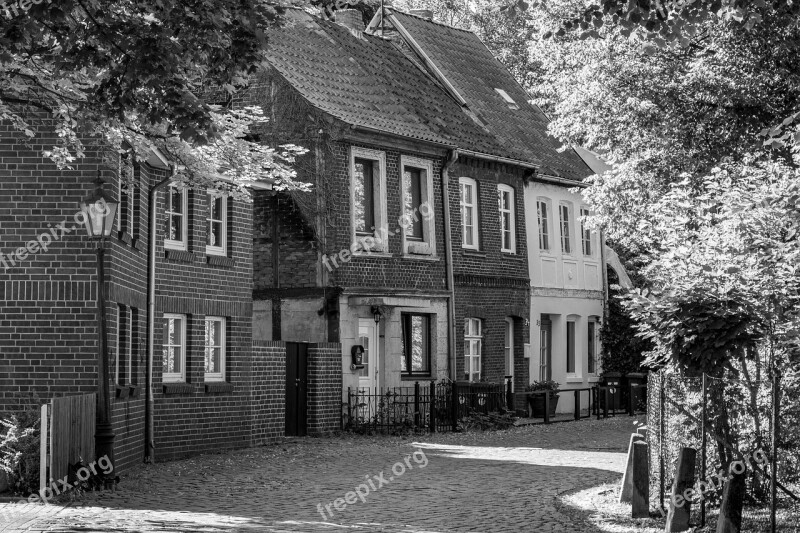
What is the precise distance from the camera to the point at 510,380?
108ft

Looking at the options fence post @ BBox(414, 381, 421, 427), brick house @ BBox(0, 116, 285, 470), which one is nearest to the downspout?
brick house @ BBox(0, 116, 285, 470)

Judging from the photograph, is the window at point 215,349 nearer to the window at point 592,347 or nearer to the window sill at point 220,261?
the window sill at point 220,261

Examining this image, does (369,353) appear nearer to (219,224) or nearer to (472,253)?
(472,253)

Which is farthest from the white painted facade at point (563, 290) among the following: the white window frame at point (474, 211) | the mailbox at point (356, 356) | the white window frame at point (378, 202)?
the mailbox at point (356, 356)

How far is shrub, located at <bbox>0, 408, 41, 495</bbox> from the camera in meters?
15.3

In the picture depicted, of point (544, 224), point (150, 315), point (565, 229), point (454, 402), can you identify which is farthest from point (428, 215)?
point (150, 315)

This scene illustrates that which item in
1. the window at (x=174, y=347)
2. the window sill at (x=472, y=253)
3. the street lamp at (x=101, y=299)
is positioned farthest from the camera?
the window sill at (x=472, y=253)

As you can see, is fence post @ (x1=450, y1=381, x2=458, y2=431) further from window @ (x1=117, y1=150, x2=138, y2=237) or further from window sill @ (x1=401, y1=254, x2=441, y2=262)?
window @ (x1=117, y1=150, x2=138, y2=237)

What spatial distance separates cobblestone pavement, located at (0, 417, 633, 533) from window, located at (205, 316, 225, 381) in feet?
4.75

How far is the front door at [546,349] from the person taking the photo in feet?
120

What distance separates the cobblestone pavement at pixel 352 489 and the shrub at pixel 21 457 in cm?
76

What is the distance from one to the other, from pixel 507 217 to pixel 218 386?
14.0m

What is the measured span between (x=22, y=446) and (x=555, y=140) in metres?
26.4

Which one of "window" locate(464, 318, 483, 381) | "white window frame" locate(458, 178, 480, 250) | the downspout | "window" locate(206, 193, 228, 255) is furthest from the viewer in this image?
"white window frame" locate(458, 178, 480, 250)
